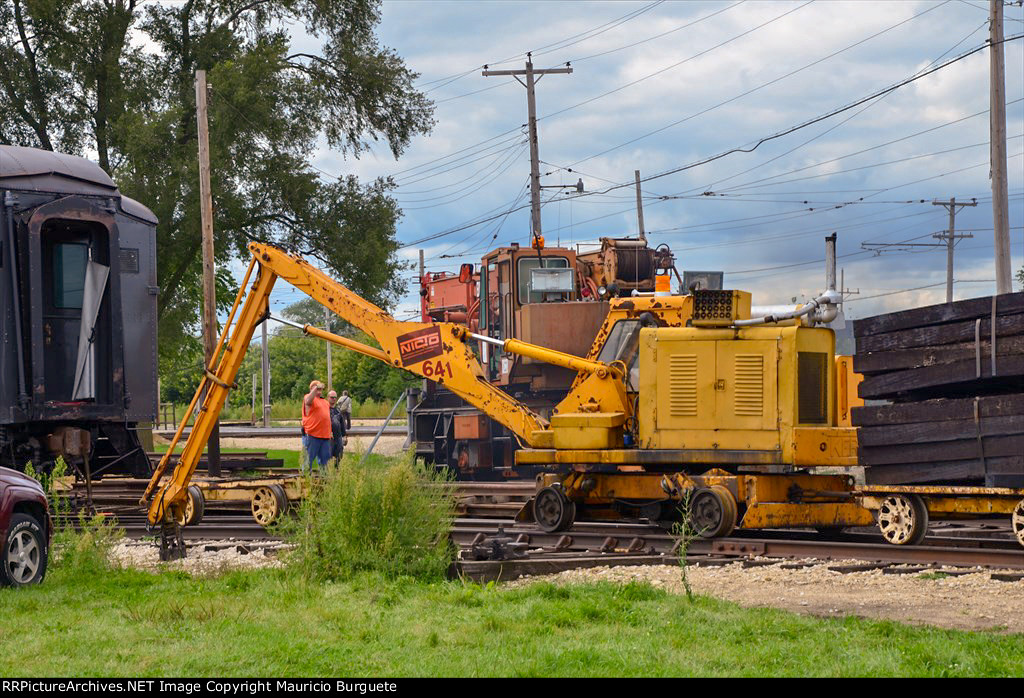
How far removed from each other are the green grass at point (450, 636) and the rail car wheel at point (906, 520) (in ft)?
13.5

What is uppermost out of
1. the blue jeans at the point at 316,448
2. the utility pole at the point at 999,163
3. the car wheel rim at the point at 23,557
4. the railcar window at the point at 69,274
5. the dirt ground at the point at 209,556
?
the utility pole at the point at 999,163

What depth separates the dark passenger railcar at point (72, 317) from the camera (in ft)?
48.8

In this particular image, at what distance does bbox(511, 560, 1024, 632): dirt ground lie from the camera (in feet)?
30.5

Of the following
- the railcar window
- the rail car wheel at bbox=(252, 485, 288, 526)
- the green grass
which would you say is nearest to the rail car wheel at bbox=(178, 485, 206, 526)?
the rail car wheel at bbox=(252, 485, 288, 526)

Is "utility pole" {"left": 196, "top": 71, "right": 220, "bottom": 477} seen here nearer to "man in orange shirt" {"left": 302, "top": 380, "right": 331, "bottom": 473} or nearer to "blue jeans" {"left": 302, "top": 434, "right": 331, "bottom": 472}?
"blue jeans" {"left": 302, "top": 434, "right": 331, "bottom": 472}

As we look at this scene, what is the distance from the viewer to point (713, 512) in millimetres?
13414

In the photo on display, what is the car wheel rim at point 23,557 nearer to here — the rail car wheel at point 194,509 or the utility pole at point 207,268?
the rail car wheel at point 194,509

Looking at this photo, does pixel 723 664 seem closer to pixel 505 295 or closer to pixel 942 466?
pixel 942 466

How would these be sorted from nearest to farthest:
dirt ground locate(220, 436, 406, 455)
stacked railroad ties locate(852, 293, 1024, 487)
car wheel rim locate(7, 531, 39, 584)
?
car wheel rim locate(7, 531, 39, 584) < stacked railroad ties locate(852, 293, 1024, 487) < dirt ground locate(220, 436, 406, 455)

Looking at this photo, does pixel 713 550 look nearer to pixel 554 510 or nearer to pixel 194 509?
pixel 554 510

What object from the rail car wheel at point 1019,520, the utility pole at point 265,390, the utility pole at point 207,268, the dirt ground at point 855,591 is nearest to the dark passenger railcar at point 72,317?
the utility pole at point 207,268

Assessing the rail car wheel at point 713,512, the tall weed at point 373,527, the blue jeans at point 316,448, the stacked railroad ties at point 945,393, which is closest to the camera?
the tall weed at point 373,527

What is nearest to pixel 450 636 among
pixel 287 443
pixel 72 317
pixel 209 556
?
pixel 209 556

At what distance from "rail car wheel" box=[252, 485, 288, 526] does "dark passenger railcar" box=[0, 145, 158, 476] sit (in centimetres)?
153
